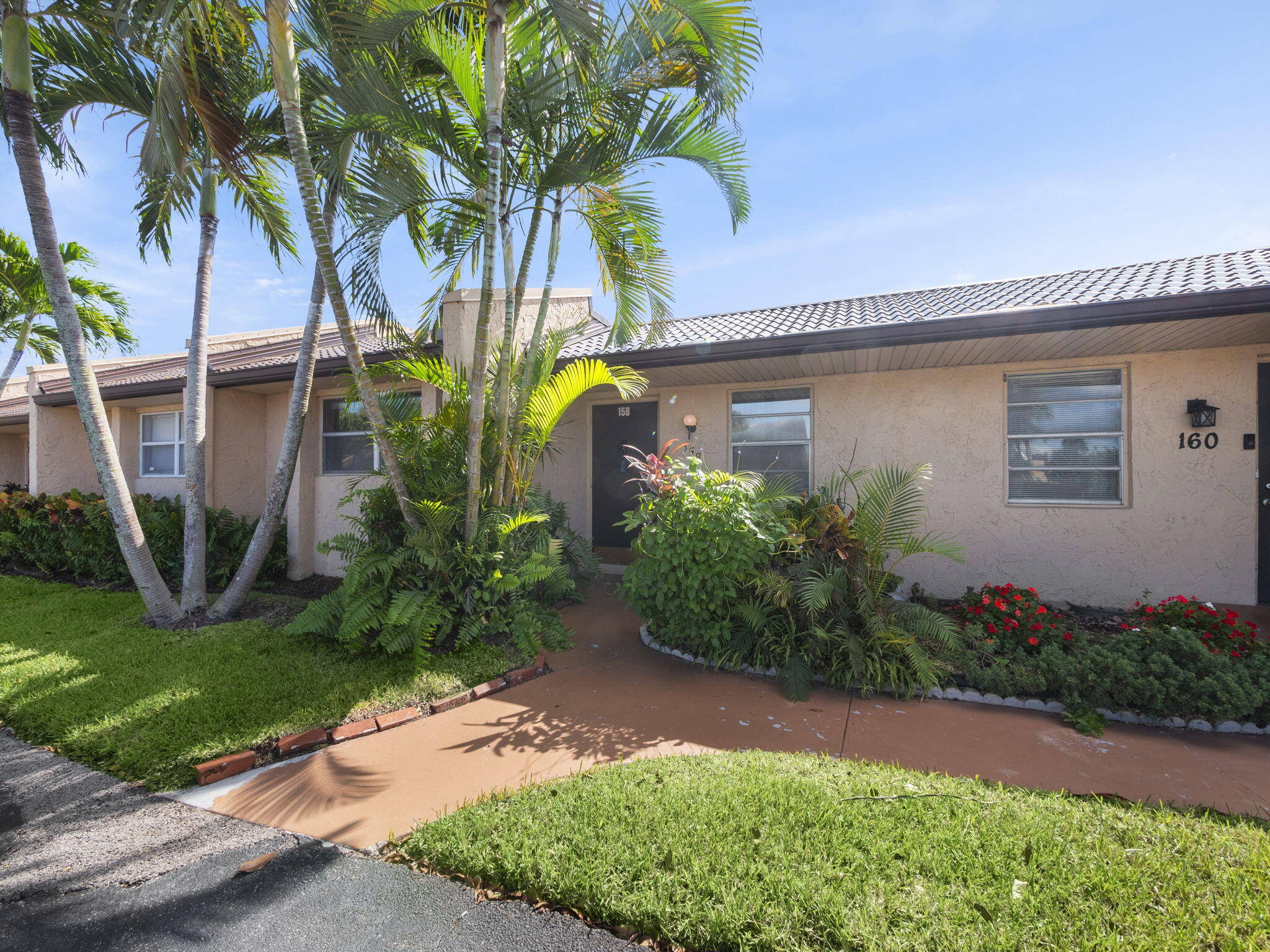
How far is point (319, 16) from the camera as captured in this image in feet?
15.0

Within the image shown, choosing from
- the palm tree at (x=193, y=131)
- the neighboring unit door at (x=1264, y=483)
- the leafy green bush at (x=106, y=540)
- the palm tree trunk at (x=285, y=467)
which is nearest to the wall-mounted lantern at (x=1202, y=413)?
the neighboring unit door at (x=1264, y=483)

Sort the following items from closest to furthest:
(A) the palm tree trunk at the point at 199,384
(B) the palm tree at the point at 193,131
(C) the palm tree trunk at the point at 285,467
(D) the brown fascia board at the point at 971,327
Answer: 1. (D) the brown fascia board at the point at 971,327
2. (B) the palm tree at the point at 193,131
3. (C) the palm tree trunk at the point at 285,467
4. (A) the palm tree trunk at the point at 199,384

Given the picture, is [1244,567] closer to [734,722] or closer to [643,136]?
[734,722]

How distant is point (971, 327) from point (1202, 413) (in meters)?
2.42

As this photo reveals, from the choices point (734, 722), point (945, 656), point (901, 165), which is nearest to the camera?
point (734, 722)

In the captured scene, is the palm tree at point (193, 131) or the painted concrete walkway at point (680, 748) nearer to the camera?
the painted concrete walkway at point (680, 748)

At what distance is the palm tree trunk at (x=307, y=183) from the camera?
4.41 m

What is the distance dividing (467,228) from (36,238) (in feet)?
12.3

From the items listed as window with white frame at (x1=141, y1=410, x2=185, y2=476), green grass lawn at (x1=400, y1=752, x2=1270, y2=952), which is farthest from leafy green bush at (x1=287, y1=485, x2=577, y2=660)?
window with white frame at (x1=141, y1=410, x2=185, y2=476)

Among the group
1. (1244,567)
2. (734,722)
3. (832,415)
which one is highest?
(832,415)

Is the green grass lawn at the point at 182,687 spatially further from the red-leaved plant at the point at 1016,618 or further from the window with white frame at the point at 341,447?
the red-leaved plant at the point at 1016,618

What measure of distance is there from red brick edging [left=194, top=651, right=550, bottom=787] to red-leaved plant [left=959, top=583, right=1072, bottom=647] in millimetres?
3587

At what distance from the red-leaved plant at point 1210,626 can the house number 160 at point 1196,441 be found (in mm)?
Result: 1911

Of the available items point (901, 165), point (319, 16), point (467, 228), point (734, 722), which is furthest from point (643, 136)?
point (734, 722)
